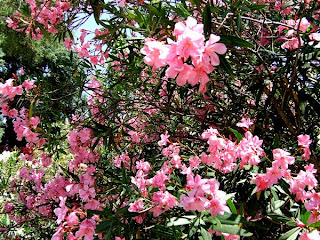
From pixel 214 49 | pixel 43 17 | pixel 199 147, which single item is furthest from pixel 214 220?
pixel 43 17

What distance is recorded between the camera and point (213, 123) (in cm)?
223

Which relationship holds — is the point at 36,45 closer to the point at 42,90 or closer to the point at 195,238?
the point at 42,90

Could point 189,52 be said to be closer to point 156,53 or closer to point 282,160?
point 156,53

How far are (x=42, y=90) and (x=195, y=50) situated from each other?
1581mm

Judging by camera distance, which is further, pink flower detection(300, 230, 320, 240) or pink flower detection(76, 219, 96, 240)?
pink flower detection(76, 219, 96, 240)

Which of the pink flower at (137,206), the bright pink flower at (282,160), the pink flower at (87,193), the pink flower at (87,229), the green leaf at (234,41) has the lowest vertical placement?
the pink flower at (87,229)

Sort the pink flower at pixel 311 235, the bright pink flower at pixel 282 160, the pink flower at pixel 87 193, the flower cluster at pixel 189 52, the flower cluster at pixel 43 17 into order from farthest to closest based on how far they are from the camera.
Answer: the flower cluster at pixel 43 17, the pink flower at pixel 87 193, the bright pink flower at pixel 282 160, the pink flower at pixel 311 235, the flower cluster at pixel 189 52

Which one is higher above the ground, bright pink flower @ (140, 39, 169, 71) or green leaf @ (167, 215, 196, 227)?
bright pink flower @ (140, 39, 169, 71)

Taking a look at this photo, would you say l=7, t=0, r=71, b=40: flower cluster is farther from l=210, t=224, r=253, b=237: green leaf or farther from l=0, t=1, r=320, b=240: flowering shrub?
l=210, t=224, r=253, b=237: green leaf

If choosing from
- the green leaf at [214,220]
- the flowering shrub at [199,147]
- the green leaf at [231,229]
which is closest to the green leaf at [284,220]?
the flowering shrub at [199,147]

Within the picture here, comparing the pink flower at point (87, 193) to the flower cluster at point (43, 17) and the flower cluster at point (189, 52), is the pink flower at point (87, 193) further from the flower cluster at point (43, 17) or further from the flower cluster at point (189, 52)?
the flower cluster at point (43, 17)

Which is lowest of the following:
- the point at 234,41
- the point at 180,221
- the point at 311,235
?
the point at 311,235

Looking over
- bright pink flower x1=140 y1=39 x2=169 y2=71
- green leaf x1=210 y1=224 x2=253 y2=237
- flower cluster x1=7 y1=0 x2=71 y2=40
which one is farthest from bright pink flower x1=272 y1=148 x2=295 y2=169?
flower cluster x1=7 y1=0 x2=71 y2=40

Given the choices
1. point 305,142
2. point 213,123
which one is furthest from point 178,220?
point 213,123
